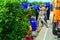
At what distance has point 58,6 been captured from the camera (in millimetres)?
11836

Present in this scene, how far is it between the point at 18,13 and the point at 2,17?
159 cm

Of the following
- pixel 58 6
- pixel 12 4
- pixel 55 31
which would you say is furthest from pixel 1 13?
pixel 55 31

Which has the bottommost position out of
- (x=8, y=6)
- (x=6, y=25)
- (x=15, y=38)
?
(x=15, y=38)

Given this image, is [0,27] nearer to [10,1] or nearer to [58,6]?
[10,1]

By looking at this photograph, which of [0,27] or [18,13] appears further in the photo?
[18,13]

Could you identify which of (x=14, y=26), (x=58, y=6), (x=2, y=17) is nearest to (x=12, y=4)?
(x=14, y=26)

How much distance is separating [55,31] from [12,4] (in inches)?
163

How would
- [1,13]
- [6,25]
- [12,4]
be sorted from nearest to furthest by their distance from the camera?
[1,13] < [6,25] < [12,4]

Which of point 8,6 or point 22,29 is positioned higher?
point 8,6

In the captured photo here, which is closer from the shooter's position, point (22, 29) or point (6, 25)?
point (6, 25)

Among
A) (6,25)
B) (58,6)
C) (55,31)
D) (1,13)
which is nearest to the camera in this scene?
(1,13)

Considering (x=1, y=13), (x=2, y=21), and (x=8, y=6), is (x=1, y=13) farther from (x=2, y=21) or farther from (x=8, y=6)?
(x=8, y=6)

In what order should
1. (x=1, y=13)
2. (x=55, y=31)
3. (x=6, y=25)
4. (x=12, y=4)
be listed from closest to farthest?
(x=1, y=13)
(x=6, y=25)
(x=12, y=4)
(x=55, y=31)

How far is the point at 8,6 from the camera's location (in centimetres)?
894
